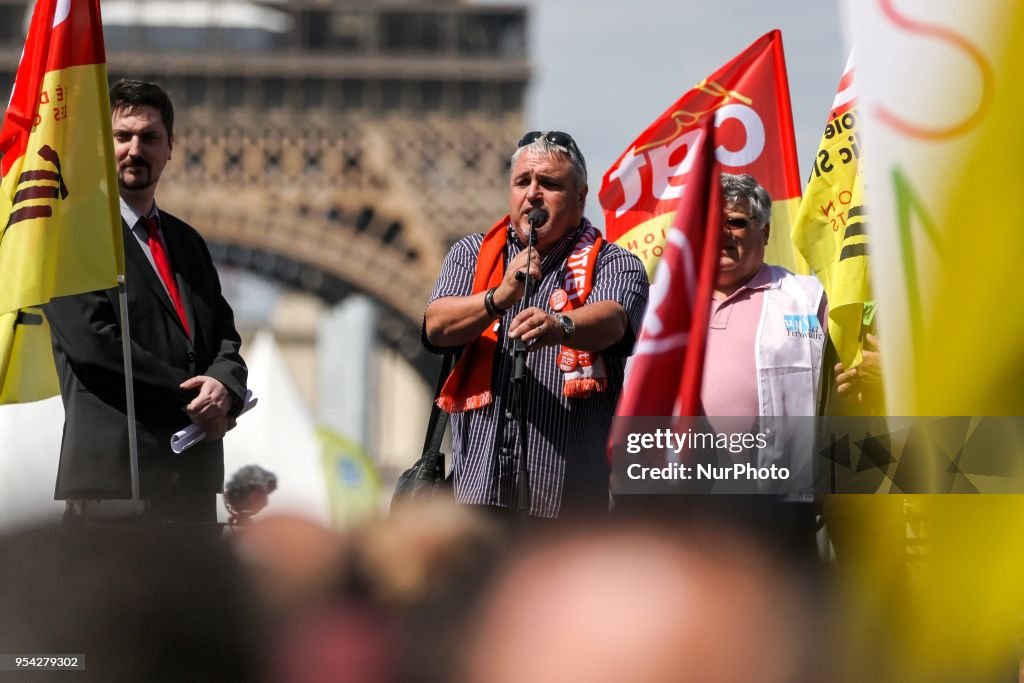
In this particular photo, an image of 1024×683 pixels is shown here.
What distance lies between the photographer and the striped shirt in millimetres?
4645

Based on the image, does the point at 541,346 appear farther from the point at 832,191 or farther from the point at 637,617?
the point at 832,191

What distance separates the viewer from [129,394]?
16.0ft

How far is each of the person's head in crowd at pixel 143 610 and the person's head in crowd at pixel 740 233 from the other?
5.29ft

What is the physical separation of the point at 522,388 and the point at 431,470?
13.0 inches

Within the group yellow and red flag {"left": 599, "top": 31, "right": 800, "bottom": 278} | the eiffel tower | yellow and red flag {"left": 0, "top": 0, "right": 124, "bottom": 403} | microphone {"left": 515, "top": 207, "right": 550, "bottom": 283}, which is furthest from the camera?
the eiffel tower

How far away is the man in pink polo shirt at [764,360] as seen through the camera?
4.30 meters

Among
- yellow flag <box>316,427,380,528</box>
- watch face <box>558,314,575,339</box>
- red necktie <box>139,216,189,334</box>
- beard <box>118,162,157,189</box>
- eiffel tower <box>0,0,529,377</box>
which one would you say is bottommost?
yellow flag <box>316,427,380,528</box>

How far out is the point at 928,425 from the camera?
395 centimetres

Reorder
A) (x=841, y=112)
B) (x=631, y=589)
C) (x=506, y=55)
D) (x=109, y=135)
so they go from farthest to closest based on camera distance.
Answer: (x=506, y=55) → (x=841, y=112) → (x=109, y=135) → (x=631, y=589)

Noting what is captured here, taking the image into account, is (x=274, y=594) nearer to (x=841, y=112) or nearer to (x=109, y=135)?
(x=109, y=135)

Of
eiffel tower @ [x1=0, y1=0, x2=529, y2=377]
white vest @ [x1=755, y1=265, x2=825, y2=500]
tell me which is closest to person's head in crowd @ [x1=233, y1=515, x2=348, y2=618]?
white vest @ [x1=755, y1=265, x2=825, y2=500]

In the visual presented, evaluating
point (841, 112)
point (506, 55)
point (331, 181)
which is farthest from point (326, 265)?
point (841, 112)

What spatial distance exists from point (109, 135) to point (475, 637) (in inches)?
70.5

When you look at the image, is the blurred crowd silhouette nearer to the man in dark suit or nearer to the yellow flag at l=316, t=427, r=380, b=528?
the yellow flag at l=316, t=427, r=380, b=528
